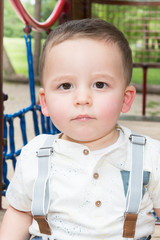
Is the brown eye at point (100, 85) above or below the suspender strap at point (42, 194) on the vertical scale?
above

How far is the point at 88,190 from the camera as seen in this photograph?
3.11 feet

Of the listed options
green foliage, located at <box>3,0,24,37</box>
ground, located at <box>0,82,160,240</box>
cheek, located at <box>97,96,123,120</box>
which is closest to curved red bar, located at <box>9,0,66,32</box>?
ground, located at <box>0,82,160,240</box>

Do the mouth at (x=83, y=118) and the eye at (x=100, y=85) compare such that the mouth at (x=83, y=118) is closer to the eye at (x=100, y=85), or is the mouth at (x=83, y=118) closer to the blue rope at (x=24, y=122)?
the eye at (x=100, y=85)

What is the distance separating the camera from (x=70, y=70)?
0.91 m

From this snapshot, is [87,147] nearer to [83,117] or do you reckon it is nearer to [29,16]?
[83,117]

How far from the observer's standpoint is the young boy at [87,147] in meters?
0.91

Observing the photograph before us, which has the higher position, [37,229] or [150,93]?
[37,229]

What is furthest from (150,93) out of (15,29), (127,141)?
(127,141)

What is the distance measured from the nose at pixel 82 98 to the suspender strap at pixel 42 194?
0.54 ft

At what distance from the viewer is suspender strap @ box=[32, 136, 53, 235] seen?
0.95m

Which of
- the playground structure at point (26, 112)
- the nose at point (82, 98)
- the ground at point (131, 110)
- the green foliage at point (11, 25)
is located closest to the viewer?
the nose at point (82, 98)

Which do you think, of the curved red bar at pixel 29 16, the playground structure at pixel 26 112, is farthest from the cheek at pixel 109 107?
the curved red bar at pixel 29 16

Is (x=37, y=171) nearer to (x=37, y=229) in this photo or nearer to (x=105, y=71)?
(x=37, y=229)

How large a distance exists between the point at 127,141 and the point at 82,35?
0.26 m
